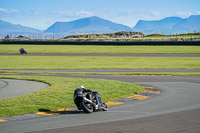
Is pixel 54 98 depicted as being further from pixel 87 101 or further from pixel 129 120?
pixel 129 120

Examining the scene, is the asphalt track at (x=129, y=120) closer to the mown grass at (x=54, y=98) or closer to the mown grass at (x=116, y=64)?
the mown grass at (x=54, y=98)

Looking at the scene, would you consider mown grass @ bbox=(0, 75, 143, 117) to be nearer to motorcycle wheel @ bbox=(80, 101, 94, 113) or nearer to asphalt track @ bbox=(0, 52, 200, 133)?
asphalt track @ bbox=(0, 52, 200, 133)

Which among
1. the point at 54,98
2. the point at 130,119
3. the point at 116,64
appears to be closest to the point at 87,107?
the point at 130,119

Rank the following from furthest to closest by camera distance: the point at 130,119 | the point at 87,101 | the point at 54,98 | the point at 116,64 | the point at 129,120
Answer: the point at 116,64, the point at 54,98, the point at 87,101, the point at 130,119, the point at 129,120

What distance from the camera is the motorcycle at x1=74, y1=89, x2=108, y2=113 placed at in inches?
502

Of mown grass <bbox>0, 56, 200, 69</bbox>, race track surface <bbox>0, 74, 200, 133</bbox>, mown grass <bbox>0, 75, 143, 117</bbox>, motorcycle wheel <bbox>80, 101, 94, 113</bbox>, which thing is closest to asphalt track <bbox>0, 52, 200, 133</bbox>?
race track surface <bbox>0, 74, 200, 133</bbox>

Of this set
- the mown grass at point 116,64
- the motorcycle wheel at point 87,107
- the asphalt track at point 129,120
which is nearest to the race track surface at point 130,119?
the asphalt track at point 129,120

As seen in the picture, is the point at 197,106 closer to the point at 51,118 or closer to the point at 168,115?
the point at 168,115

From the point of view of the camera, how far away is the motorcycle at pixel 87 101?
1274 centimetres

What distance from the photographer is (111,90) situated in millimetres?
18609

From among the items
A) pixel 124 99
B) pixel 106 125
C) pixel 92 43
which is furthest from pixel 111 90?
pixel 92 43

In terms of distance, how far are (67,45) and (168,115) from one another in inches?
2964

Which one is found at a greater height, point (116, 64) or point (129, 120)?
point (129, 120)

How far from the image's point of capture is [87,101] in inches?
505
